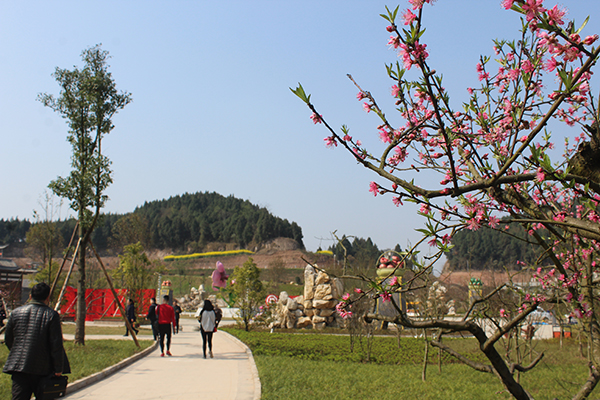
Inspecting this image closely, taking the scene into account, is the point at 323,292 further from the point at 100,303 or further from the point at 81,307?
the point at 100,303

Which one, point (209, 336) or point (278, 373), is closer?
point (278, 373)

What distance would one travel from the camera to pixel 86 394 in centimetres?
664

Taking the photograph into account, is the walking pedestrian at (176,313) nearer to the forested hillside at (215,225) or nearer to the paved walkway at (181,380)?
the paved walkway at (181,380)

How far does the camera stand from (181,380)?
8.05 meters

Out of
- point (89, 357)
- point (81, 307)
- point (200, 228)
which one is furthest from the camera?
point (200, 228)


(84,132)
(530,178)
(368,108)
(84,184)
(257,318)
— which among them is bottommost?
(257,318)

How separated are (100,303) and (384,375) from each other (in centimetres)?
2491

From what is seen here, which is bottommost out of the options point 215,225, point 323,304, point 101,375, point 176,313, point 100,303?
point 100,303

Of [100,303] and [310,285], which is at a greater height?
[310,285]

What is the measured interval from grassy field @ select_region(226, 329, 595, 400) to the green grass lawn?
3086 mm

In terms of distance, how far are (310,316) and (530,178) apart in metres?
20.7

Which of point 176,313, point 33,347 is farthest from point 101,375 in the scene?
point 176,313

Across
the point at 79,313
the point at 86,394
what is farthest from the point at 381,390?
the point at 79,313

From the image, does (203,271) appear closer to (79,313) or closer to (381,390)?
(79,313)
